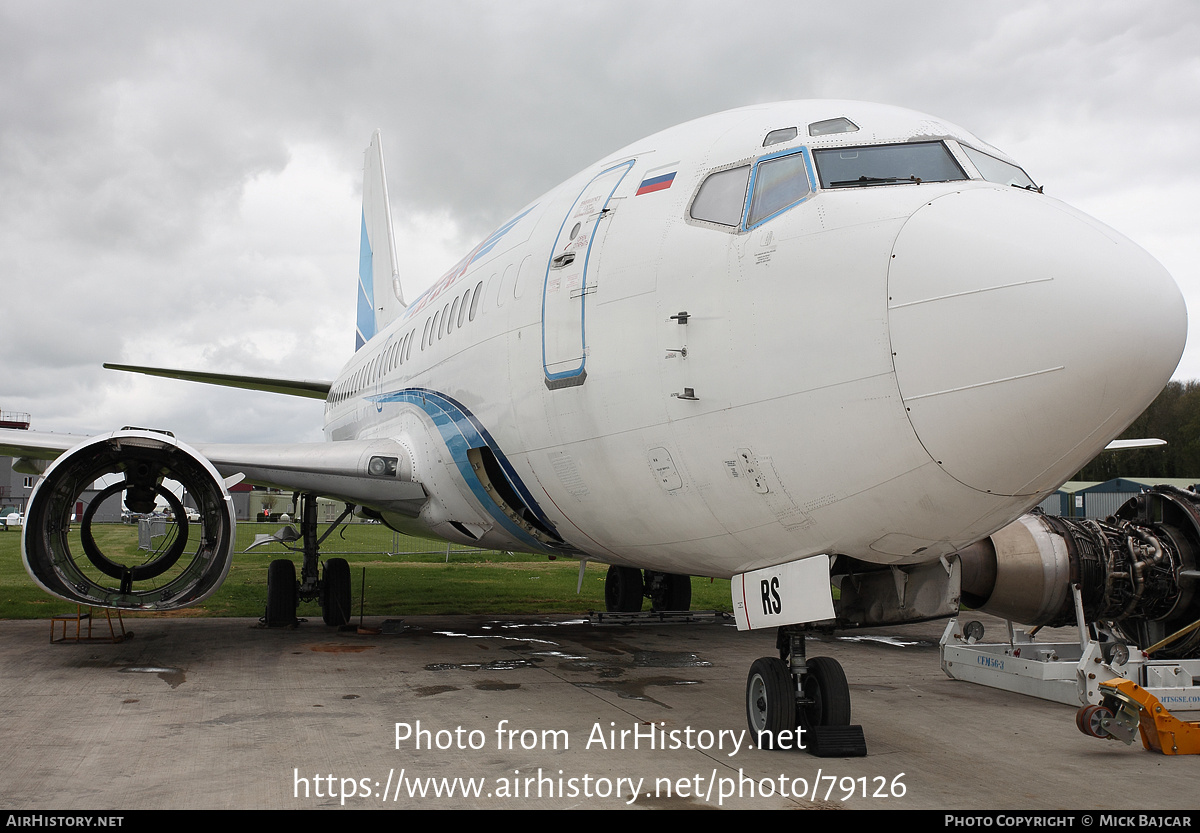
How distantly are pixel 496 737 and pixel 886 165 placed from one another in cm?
414

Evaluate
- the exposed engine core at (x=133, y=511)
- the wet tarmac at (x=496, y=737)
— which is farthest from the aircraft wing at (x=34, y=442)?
the wet tarmac at (x=496, y=737)

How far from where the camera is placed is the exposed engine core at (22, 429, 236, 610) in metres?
8.12

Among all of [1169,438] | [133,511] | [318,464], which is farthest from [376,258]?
[1169,438]

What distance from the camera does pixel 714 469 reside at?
4.94m

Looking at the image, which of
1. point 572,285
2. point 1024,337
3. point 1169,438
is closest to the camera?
point 1024,337

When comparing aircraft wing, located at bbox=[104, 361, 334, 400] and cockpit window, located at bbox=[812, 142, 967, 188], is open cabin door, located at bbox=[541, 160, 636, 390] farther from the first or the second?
aircraft wing, located at bbox=[104, 361, 334, 400]

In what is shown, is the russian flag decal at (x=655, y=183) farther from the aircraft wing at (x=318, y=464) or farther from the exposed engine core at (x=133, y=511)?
the exposed engine core at (x=133, y=511)

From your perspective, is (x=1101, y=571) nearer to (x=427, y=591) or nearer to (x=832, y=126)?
(x=832, y=126)

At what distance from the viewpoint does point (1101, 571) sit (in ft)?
25.0

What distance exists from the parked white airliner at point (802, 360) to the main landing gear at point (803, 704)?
0.02 m

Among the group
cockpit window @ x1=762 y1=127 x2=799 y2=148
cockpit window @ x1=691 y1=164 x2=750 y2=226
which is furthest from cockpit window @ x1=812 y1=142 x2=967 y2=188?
cockpit window @ x1=691 y1=164 x2=750 y2=226
